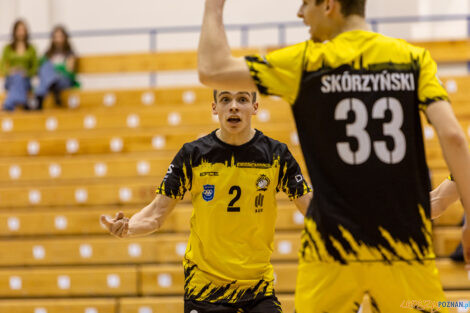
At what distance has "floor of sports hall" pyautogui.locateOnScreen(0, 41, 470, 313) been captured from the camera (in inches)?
237

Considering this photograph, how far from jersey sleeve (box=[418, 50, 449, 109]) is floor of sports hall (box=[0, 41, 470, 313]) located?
12.3 feet

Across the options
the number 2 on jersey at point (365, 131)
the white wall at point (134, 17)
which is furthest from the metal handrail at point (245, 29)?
the number 2 on jersey at point (365, 131)

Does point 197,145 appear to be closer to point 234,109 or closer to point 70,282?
point 234,109

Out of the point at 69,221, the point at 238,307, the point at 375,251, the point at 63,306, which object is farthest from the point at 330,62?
the point at 69,221

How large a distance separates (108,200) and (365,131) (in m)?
5.43

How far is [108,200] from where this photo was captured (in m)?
7.02

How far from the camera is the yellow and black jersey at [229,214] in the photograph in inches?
119

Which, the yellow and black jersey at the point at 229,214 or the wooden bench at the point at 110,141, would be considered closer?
the yellow and black jersey at the point at 229,214

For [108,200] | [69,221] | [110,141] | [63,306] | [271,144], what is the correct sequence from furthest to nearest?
1. [110,141]
2. [108,200]
3. [69,221]
4. [63,306]
5. [271,144]

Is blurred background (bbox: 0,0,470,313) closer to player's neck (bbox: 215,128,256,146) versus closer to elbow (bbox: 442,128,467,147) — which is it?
player's neck (bbox: 215,128,256,146)

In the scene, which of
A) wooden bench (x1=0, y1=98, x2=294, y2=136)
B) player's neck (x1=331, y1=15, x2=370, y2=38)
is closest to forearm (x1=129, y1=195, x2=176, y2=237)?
player's neck (x1=331, y1=15, x2=370, y2=38)

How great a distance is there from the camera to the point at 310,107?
1985mm

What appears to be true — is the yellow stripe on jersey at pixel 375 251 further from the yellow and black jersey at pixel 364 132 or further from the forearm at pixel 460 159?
the forearm at pixel 460 159

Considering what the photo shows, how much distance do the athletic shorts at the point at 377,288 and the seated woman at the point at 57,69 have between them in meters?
7.85
